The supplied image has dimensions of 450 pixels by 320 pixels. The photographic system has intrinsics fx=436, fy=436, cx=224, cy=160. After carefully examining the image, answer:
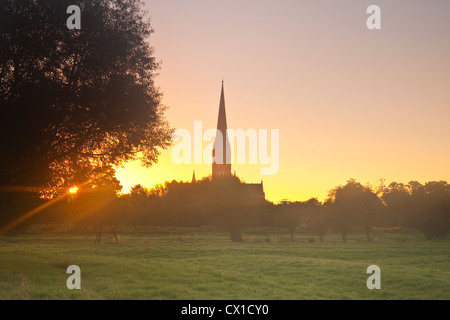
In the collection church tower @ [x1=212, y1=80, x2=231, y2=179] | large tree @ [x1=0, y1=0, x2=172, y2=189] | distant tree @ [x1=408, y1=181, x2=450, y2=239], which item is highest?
church tower @ [x1=212, y1=80, x2=231, y2=179]

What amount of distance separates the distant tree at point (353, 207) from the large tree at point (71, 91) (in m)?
57.2

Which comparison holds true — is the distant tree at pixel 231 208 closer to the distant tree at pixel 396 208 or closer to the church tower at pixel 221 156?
the distant tree at pixel 396 208

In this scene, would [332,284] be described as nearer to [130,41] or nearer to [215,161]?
[130,41]

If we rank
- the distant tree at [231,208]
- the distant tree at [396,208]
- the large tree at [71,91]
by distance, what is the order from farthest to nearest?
the distant tree at [396,208] → the distant tree at [231,208] → the large tree at [71,91]

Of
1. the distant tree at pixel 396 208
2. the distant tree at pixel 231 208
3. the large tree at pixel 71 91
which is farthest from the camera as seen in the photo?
the distant tree at pixel 396 208

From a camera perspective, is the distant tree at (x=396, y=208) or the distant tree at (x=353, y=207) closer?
Answer: the distant tree at (x=353, y=207)

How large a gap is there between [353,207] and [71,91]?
6557 cm

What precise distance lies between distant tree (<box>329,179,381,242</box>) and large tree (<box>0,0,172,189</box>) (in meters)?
57.2

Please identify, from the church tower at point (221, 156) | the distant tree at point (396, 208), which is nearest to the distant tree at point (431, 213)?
the distant tree at point (396, 208)

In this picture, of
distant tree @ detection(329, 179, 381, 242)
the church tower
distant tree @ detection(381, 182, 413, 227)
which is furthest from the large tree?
the church tower

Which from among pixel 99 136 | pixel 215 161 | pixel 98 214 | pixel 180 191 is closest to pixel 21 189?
pixel 99 136

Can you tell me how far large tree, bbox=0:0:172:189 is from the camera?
72.7 feet

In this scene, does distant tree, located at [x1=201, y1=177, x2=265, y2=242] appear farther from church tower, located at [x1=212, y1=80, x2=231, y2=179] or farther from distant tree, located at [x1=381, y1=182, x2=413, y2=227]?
church tower, located at [x1=212, y1=80, x2=231, y2=179]

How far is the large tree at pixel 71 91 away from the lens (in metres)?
22.2
